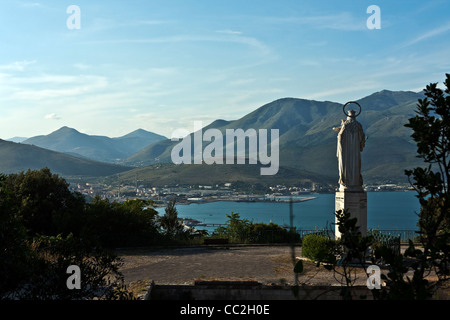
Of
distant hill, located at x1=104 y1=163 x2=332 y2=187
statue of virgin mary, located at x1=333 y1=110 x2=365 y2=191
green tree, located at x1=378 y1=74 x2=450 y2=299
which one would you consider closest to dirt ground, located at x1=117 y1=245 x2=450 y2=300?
statue of virgin mary, located at x1=333 y1=110 x2=365 y2=191

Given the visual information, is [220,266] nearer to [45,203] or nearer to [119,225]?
[119,225]

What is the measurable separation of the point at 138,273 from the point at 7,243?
22.1 ft

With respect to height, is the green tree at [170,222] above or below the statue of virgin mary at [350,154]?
below

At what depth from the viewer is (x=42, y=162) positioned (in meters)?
172

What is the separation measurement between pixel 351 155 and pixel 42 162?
573 ft

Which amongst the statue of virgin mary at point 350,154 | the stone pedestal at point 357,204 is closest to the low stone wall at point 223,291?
the stone pedestal at point 357,204

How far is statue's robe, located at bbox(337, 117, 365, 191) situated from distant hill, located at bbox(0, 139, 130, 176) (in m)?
157

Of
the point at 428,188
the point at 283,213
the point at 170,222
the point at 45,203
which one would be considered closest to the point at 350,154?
the point at 170,222

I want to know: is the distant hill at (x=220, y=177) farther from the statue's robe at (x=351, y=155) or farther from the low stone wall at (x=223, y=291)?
the low stone wall at (x=223, y=291)

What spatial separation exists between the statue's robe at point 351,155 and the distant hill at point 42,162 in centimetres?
15719

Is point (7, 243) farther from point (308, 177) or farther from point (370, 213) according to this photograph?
point (308, 177)

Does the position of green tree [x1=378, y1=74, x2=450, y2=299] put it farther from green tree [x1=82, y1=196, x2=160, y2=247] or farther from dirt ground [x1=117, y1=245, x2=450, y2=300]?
green tree [x1=82, y1=196, x2=160, y2=247]

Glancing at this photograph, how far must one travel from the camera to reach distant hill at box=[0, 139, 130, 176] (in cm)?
16215

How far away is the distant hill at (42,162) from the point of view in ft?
532
